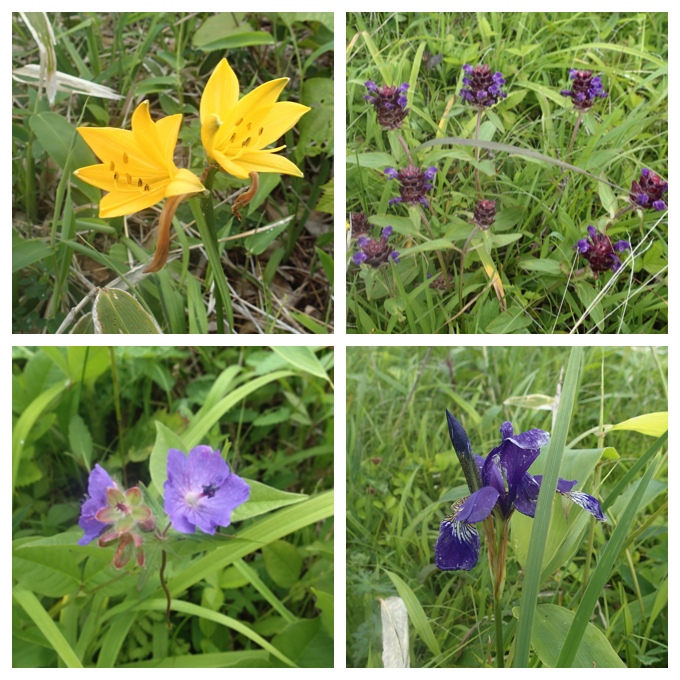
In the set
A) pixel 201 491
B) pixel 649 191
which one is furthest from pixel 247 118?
pixel 649 191

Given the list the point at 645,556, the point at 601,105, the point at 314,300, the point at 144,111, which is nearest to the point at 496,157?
the point at 601,105

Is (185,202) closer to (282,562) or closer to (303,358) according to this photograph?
(303,358)

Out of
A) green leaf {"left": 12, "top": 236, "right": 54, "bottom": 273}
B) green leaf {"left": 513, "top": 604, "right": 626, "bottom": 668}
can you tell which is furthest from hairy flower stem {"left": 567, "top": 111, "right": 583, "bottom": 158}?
green leaf {"left": 12, "top": 236, "right": 54, "bottom": 273}

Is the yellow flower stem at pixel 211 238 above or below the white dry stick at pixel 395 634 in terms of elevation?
above

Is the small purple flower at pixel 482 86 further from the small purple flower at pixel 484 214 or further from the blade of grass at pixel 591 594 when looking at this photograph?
the blade of grass at pixel 591 594

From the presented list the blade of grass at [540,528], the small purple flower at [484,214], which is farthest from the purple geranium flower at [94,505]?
the small purple flower at [484,214]

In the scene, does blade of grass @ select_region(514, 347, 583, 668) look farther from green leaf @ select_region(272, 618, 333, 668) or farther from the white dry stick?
green leaf @ select_region(272, 618, 333, 668)

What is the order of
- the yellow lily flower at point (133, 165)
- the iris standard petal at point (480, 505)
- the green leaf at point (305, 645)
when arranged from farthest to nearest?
1. the green leaf at point (305, 645)
2. the yellow lily flower at point (133, 165)
3. the iris standard petal at point (480, 505)
